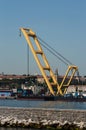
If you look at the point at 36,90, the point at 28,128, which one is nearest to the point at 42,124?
the point at 28,128

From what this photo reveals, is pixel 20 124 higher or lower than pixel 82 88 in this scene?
lower

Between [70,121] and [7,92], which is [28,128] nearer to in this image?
[70,121]

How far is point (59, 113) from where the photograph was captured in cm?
2177

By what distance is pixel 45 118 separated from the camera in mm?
22047

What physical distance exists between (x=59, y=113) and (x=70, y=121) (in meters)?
0.73

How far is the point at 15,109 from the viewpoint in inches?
907

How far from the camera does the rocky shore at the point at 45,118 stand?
68.5 feet

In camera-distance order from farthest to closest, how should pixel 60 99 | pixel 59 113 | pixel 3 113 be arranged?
pixel 60 99 < pixel 3 113 < pixel 59 113

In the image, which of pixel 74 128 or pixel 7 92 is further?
pixel 7 92

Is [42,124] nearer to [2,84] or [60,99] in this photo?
[60,99]

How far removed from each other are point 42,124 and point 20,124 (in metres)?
1.09

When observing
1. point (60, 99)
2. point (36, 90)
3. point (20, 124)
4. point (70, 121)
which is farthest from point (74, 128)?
point (36, 90)

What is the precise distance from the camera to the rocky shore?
2088cm

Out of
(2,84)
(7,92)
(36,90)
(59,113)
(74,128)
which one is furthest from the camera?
(2,84)
